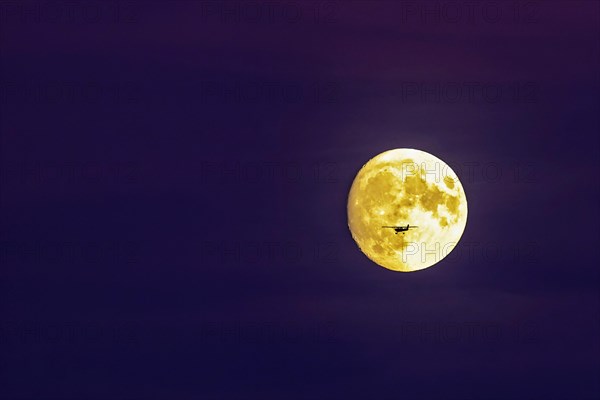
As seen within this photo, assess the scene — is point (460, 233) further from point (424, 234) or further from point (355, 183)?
point (355, 183)

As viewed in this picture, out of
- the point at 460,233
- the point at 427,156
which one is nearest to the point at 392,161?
the point at 427,156

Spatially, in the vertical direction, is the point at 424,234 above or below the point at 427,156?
below

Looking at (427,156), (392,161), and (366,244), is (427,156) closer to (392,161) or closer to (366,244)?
(392,161)

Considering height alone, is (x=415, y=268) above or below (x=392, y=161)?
below

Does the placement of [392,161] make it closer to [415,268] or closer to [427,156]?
[427,156]

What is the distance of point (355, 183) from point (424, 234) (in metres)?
2.54

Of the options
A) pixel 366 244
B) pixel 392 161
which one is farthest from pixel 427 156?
pixel 366 244

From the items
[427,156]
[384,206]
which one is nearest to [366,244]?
[384,206]

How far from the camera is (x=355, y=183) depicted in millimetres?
27953

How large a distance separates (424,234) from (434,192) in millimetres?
1252

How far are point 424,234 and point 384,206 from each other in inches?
58.0

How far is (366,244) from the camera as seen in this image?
90.5 ft

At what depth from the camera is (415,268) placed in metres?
27.7

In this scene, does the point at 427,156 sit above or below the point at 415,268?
above
